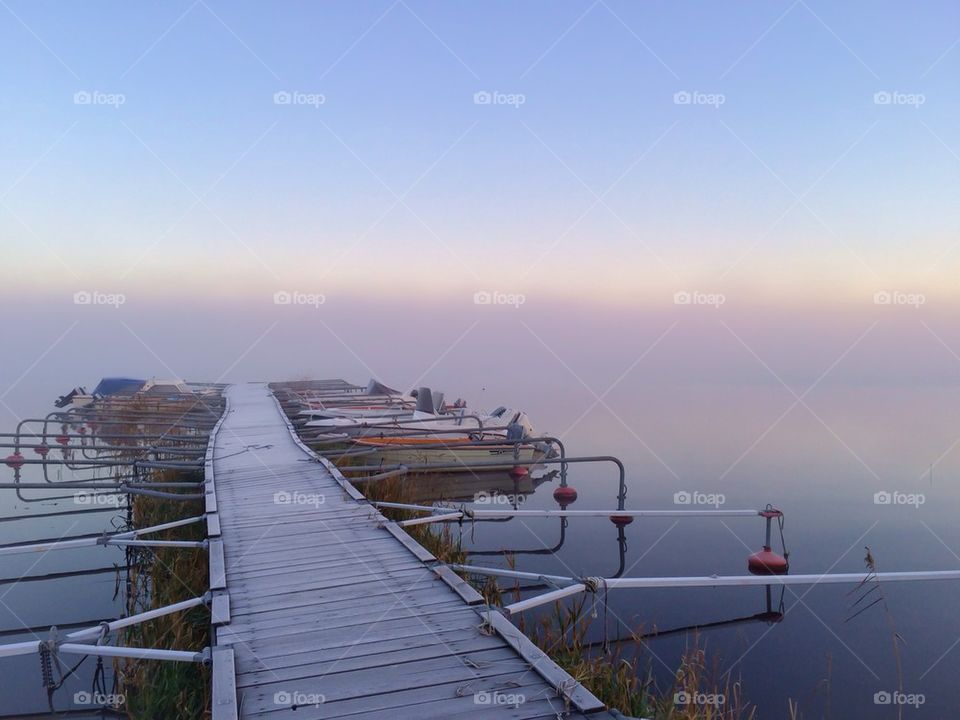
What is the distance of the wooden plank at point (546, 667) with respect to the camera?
3827mm

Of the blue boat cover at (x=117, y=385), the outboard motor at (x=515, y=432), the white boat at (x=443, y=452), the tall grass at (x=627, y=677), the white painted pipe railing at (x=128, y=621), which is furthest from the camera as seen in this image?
the blue boat cover at (x=117, y=385)

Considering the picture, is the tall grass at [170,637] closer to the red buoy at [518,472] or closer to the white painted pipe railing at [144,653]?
the white painted pipe railing at [144,653]

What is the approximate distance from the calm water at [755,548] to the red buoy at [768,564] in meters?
0.41

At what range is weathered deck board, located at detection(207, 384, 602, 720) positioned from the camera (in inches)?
154

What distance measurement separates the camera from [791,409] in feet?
131

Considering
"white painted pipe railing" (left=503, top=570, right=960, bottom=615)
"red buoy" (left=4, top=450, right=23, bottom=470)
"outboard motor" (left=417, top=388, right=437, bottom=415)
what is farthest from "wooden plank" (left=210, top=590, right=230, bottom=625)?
"outboard motor" (left=417, top=388, right=437, bottom=415)

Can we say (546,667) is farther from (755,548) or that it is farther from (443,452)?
(443,452)

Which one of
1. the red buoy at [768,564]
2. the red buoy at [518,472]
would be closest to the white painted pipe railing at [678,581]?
the red buoy at [768,564]

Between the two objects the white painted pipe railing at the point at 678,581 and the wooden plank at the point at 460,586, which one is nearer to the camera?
the wooden plank at the point at 460,586

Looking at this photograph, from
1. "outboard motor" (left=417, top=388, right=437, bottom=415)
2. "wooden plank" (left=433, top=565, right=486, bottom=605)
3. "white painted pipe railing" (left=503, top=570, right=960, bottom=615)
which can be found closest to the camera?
"wooden plank" (left=433, top=565, right=486, bottom=605)

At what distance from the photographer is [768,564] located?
1104 centimetres

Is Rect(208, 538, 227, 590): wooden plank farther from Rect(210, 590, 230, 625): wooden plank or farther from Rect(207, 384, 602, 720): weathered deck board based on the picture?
Rect(210, 590, 230, 625): wooden plank

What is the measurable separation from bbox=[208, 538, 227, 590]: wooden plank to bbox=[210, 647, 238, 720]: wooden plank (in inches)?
50.7

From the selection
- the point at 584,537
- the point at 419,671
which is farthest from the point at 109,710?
the point at 584,537
